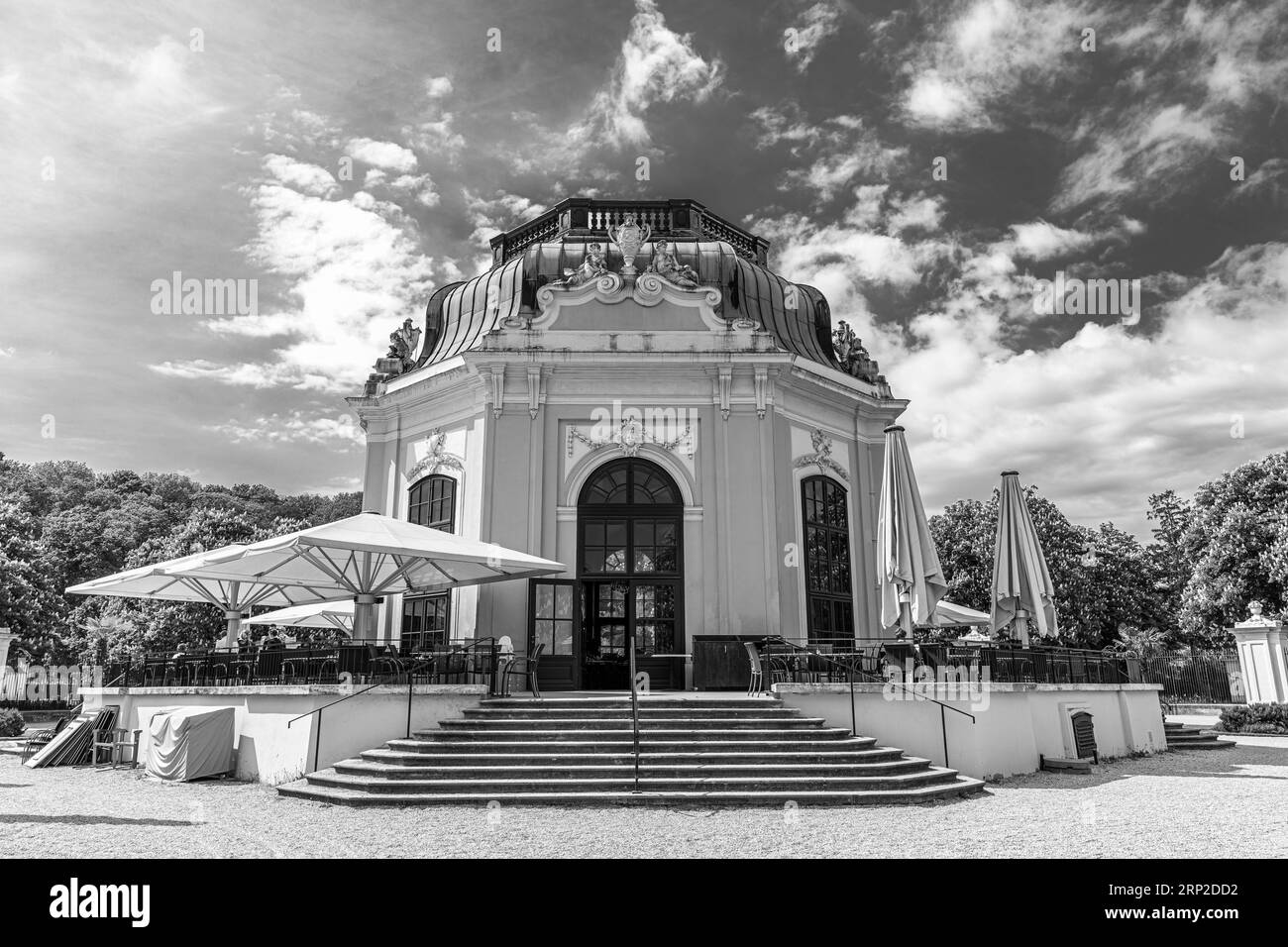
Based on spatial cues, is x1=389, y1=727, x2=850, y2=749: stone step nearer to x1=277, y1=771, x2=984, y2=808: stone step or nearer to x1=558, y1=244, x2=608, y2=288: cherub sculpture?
x1=277, y1=771, x2=984, y2=808: stone step

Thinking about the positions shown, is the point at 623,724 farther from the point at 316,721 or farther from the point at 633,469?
the point at 633,469

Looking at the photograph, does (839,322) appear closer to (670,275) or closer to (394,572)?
(670,275)

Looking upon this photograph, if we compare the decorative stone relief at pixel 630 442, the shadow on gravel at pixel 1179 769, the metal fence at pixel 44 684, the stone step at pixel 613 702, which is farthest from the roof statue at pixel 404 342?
the metal fence at pixel 44 684

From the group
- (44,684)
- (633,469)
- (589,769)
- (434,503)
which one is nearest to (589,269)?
(633,469)

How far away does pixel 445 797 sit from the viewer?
942 centimetres

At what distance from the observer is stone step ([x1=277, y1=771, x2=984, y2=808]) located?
9406mm

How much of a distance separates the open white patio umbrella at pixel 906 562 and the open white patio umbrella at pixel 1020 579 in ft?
5.56

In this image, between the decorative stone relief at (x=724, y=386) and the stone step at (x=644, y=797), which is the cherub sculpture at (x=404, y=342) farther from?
the stone step at (x=644, y=797)

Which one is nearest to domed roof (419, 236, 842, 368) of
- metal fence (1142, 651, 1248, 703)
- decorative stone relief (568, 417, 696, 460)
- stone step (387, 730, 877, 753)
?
decorative stone relief (568, 417, 696, 460)

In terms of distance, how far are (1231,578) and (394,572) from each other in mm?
29617

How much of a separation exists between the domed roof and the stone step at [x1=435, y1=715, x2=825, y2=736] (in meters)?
8.72

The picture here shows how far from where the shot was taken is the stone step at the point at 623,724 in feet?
36.7
